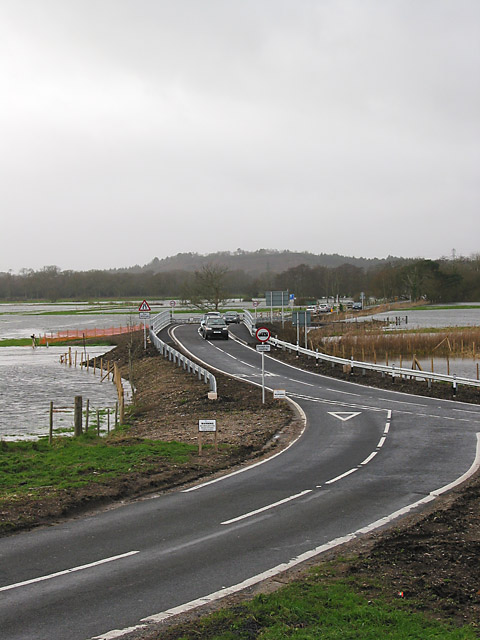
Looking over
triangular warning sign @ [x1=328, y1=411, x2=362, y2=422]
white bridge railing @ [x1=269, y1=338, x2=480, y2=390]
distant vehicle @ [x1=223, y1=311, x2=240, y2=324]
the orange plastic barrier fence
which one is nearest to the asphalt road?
triangular warning sign @ [x1=328, y1=411, x2=362, y2=422]

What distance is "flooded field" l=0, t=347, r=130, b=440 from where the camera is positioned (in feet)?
94.7

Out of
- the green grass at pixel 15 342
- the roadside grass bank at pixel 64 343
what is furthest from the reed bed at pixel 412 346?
the green grass at pixel 15 342

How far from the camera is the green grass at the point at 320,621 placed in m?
7.11

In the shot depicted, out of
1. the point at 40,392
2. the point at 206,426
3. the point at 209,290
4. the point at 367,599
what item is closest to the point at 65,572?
the point at 367,599

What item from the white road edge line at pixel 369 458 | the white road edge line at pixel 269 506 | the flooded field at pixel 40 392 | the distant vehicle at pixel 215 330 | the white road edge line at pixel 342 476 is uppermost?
the distant vehicle at pixel 215 330

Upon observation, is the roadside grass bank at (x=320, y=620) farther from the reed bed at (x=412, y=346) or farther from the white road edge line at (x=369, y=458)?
the reed bed at (x=412, y=346)

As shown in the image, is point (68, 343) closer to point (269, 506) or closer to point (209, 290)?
point (209, 290)

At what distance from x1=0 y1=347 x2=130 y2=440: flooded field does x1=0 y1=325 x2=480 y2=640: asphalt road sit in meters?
13.3

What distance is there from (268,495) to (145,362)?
3539 centimetres

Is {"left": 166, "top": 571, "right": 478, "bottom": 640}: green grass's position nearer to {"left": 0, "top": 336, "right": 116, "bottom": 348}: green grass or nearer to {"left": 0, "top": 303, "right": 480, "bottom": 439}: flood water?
{"left": 0, "top": 303, "right": 480, "bottom": 439}: flood water

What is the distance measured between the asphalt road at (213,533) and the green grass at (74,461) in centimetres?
200

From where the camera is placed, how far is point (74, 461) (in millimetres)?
16734

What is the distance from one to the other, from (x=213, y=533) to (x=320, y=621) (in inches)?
152

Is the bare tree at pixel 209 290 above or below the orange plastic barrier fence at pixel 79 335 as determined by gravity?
above
